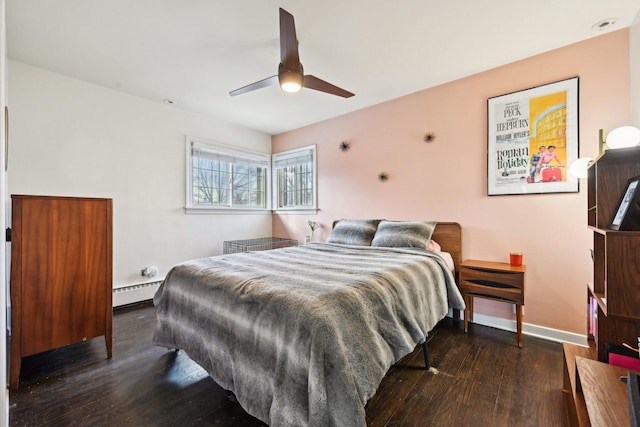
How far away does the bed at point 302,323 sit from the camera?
3.75ft

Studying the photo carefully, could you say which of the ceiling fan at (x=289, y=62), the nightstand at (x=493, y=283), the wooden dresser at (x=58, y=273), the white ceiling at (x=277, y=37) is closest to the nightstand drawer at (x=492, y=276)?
the nightstand at (x=493, y=283)

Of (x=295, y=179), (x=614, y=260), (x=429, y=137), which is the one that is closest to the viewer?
(x=614, y=260)

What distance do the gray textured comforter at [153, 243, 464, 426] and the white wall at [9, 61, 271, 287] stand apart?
1.75m

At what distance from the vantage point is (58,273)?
6.39 ft

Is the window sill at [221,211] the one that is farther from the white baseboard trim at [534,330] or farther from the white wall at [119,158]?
the white baseboard trim at [534,330]

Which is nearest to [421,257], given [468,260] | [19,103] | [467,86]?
[468,260]

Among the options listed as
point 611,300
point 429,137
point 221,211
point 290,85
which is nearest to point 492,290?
point 611,300

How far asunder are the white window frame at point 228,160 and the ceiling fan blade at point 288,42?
248cm

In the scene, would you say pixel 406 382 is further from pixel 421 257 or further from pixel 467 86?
pixel 467 86

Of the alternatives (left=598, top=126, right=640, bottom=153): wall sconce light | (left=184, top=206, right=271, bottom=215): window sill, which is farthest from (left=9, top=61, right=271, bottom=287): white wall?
(left=598, top=126, right=640, bottom=153): wall sconce light

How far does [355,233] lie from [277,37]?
2.16 m

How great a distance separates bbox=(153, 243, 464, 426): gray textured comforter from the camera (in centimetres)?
114

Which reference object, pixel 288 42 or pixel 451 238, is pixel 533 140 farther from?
pixel 288 42

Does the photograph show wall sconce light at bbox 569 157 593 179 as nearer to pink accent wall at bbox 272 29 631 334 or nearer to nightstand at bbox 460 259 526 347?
pink accent wall at bbox 272 29 631 334
